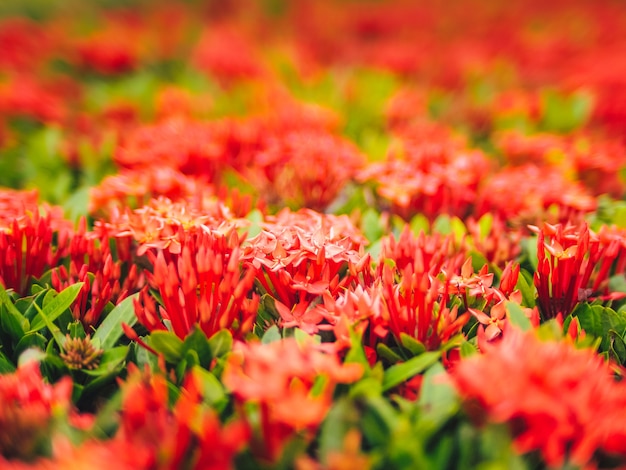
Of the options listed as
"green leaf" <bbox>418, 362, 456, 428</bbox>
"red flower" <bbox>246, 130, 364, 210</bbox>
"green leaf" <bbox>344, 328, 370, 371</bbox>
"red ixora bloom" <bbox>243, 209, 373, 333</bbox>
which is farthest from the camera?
"red flower" <bbox>246, 130, 364, 210</bbox>

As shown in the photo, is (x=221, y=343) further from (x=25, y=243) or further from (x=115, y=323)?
(x=25, y=243)

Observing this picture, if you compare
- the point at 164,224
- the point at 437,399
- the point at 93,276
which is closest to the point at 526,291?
the point at 437,399

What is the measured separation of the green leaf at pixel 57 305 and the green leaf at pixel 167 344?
247 millimetres

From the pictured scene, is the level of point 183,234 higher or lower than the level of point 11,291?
higher

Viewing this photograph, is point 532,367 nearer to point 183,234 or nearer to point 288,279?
point 288,279

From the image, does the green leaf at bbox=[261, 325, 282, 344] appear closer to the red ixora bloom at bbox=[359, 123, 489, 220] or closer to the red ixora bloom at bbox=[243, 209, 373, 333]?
the red ixora bloom at bbox=[243, 209, 373, 333]

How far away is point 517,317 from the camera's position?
111cm

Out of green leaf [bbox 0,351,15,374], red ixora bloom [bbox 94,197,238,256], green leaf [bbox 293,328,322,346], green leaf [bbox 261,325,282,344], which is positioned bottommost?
green leaf [bbox 0,351,15,374]

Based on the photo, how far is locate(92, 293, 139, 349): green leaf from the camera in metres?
1.20

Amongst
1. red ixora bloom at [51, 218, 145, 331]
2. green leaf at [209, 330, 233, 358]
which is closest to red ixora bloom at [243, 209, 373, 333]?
green leaf at [209, 330, 233, 358]

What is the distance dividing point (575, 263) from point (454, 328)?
0.34 meters

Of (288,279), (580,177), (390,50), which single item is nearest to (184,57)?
(390,50)

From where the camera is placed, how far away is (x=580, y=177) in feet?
6.63

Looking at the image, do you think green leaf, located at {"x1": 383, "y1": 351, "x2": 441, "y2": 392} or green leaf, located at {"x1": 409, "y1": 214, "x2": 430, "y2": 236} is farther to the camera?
green leaf, located at {"x1": 409, "y1": 214, "x2": 430, "y2": 236}
